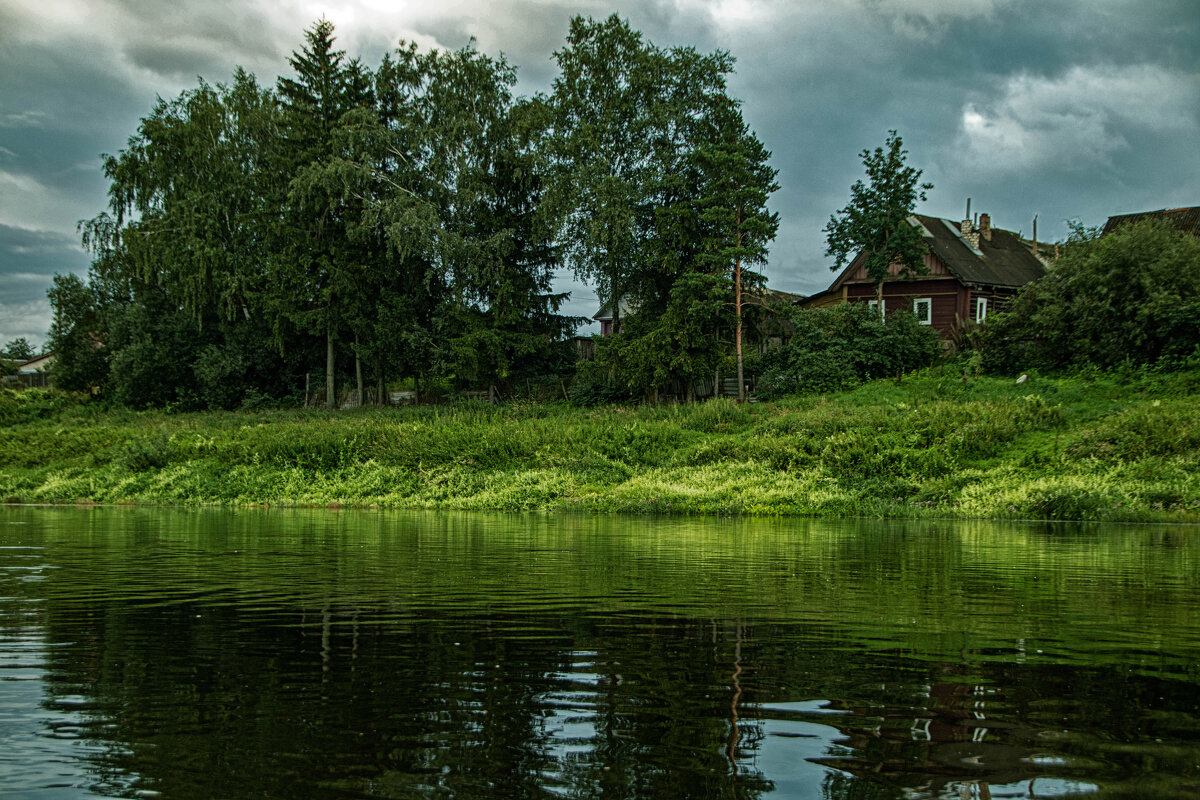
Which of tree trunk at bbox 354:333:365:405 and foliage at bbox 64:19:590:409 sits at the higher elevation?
foliage at bbox 64:19:590:409

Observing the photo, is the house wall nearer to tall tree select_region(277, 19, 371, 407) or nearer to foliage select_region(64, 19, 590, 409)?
foliage select_region(64, 19, 590, 409)

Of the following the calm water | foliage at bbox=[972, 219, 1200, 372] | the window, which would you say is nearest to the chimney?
the window

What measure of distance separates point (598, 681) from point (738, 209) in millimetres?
37600

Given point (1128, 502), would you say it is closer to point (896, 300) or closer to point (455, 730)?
point (455, 730)

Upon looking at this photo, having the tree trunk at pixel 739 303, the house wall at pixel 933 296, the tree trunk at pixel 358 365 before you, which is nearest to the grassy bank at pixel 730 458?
A: the tree trunk at pixel 739 303

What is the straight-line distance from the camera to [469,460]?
93.4 ft

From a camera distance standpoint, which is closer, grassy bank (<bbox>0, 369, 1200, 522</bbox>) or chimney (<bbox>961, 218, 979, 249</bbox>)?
grassy bank (<bbox>0, 369, 1200, 522</bbox>)

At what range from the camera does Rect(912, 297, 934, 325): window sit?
1983 inches

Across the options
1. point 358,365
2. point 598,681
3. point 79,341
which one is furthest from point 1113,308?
point 79,341

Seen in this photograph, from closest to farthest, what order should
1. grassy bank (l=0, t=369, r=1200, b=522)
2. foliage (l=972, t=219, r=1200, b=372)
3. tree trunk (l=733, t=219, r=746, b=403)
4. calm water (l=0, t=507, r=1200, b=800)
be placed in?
calm water (l=0, t=507, r=1200, b=800)
grassy bank (l=0, t=369, r=1200, b=522)
foliage (l=972, t=219, r=1200, b=372)
tree trunk (l=733, t=219, r=746, b=403)

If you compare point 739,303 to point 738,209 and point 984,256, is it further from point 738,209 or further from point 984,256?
point 984,256

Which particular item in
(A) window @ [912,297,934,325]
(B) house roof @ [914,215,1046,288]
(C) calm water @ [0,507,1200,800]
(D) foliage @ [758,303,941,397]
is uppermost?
(B) house roof @ [914,215,1046,288]

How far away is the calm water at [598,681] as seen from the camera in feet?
9.82

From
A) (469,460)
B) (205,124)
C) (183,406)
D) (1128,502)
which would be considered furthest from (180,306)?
(1128,502)
